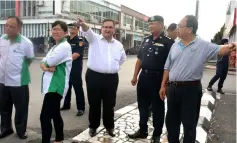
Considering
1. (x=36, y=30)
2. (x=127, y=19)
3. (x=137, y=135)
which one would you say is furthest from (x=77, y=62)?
(x=127, y=19)

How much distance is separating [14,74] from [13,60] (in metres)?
0.22

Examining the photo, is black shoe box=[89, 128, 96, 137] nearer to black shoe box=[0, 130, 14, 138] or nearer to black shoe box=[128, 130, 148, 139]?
Answer: black shoe box=[128, 130, 148, 139]

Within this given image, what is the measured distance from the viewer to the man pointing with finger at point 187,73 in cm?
345

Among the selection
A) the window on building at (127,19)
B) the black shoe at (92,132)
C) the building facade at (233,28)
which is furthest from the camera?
the window on building at (127,19)

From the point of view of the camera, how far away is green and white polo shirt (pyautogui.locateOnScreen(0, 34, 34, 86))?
441 centimetres

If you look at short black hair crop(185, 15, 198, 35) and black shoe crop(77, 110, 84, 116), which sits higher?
short black hair crop(185, 15, 198, 35)

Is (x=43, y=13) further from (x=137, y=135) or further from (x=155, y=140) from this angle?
(x=155, y=140)

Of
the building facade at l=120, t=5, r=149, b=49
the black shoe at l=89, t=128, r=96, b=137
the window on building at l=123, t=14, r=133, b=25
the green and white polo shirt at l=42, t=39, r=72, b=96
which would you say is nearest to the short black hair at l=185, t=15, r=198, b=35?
the green and white polo shirt at l=42, t=39, r=72, b=96

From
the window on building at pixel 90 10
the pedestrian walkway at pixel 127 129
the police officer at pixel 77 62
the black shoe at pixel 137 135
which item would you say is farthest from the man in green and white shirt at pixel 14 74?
the window on building at pixel 90 10

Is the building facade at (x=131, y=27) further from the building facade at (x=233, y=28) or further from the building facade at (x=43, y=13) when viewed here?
the building facade at (x=233, y=28)

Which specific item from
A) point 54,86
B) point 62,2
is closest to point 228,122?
point 54,86

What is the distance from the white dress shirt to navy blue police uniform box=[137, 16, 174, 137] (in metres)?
0.45

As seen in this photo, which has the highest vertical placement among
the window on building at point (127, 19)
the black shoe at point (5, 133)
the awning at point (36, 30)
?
the window on building at point (127, 19)

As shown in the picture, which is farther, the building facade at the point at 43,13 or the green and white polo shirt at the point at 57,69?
the building facade at the point at 43,13
